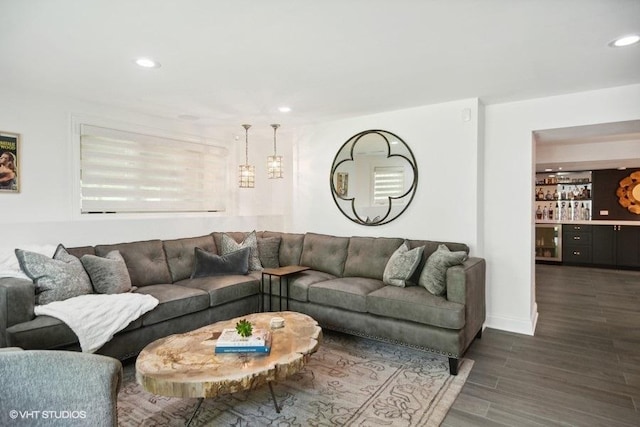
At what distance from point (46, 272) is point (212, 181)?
2.44 m

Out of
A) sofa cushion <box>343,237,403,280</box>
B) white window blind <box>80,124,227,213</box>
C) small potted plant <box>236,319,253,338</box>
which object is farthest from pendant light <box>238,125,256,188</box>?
small potted plant <box>236,319,253,338</box>

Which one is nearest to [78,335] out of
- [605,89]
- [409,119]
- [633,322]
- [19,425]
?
[19,425]

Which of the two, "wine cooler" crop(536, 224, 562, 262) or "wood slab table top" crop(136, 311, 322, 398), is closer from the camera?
"wood slab table top" crop(136, 311, 322, 398)

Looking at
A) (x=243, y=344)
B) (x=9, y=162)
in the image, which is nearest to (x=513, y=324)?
(x=243, y=344)

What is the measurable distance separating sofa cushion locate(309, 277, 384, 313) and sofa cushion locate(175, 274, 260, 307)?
0.70 meters

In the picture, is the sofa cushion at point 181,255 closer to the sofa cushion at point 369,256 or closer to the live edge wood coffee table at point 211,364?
the live edge wood coffee table at point 211,364

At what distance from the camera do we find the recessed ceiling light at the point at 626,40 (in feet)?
7.36

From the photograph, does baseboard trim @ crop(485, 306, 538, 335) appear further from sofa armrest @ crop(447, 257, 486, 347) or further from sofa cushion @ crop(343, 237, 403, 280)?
sofa cushion @ crop(343, 237, 403, 280)

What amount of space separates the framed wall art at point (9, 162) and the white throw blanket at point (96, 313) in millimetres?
1333

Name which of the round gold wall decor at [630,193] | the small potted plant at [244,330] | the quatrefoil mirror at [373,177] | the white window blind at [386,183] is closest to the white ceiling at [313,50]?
the quatrefoil mirror at [373,177]

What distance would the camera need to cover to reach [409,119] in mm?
4113

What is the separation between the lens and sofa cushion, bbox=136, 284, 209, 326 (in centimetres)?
301

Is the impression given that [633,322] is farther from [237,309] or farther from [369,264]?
[237,309]

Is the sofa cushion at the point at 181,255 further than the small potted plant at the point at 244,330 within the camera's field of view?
Yes
